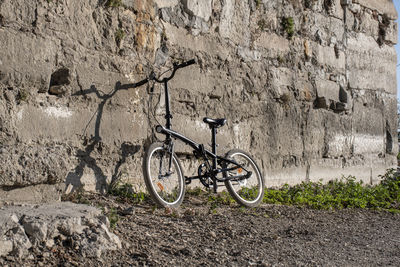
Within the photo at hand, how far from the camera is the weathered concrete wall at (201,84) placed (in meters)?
3.74

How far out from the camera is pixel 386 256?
332cm

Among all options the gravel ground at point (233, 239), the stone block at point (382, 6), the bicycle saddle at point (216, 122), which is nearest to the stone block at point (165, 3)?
the bicycle saddle at point (216, 122)

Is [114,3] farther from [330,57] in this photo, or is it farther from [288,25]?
[330,57]

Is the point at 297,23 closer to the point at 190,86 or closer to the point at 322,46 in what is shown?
the point at 322,46

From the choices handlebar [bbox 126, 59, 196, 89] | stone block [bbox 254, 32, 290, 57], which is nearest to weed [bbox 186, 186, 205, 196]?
handlebar [bbox 126, 59, 196, 89]

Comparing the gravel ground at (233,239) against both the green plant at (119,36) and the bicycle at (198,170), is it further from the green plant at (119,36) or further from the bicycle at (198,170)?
the green plant at (119,36)

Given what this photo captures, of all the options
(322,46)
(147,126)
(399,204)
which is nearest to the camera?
(147,126)

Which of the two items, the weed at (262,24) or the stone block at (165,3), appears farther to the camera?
the weed at (262,24)

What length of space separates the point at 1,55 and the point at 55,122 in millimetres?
655

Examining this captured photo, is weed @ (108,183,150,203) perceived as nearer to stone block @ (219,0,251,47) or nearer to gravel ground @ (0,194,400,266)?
gravel ground @ (0,194,400,266)

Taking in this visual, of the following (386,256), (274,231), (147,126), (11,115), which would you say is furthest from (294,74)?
(11,115)

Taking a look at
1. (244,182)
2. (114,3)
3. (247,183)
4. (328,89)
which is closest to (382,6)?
(328,89)

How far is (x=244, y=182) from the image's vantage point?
16.7ft

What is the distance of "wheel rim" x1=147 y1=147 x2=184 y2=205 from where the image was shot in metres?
4.33
